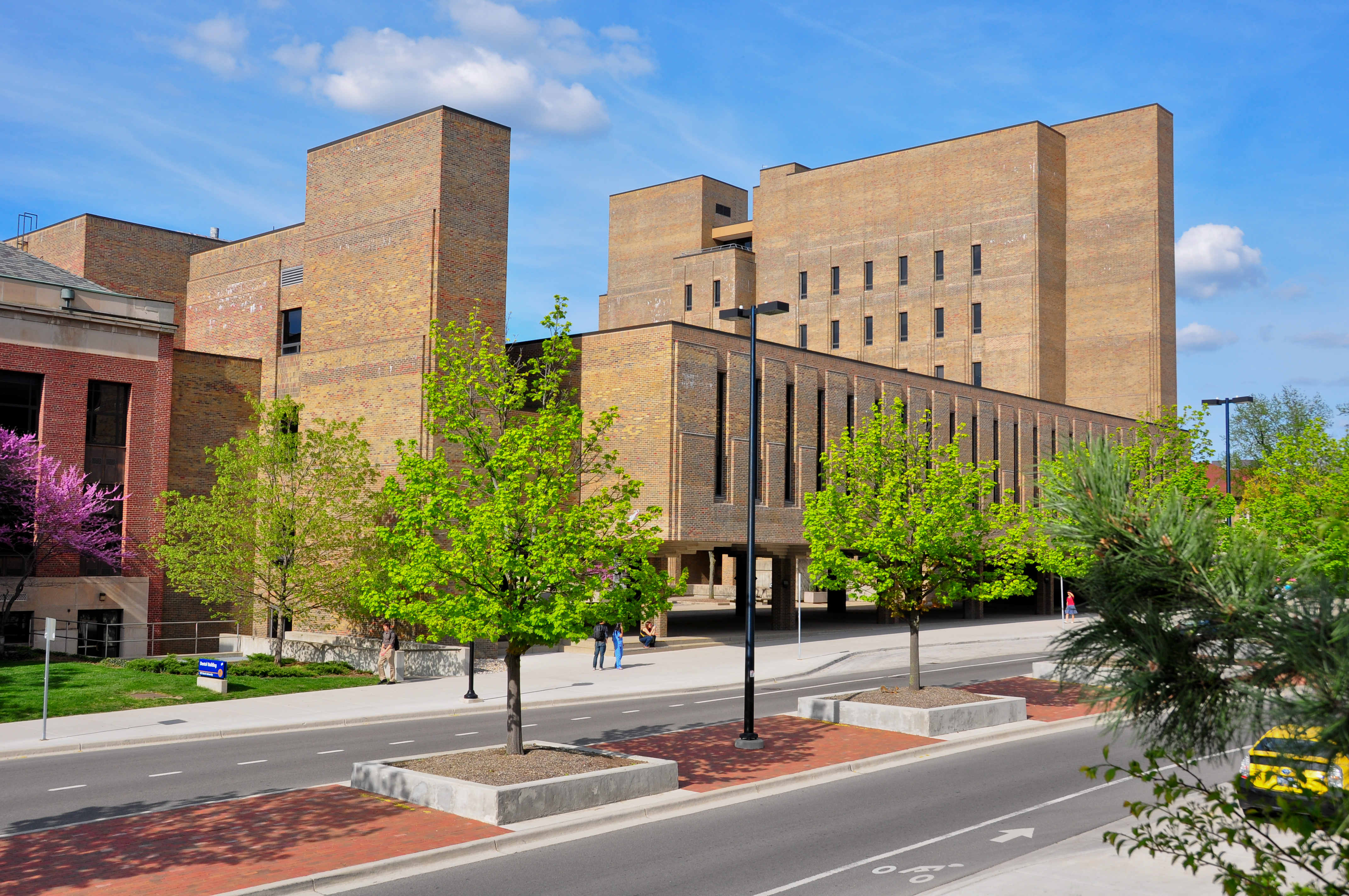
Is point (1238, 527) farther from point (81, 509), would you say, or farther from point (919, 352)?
point (919, 352)

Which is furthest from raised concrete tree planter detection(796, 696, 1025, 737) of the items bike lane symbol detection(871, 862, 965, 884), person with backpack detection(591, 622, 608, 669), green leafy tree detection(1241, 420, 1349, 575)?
person with backpack detection(591, 622, 608, 669)

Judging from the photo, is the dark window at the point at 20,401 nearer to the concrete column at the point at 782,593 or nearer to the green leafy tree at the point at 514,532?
the green leafy tree at the point at 514,532

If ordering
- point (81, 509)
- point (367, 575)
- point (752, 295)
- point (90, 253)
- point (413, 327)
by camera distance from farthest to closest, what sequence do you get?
point (752, 295), point (90, 253), point (413, 327), point (81, 509), point (367, 575)

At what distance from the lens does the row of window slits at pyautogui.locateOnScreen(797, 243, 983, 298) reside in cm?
7331

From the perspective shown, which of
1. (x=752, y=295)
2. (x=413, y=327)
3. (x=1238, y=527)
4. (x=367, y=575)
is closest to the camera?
(x=1238, y=527)

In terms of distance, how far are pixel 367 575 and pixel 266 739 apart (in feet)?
12.9

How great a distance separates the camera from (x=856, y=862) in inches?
467

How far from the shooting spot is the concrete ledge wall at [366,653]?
104 feet

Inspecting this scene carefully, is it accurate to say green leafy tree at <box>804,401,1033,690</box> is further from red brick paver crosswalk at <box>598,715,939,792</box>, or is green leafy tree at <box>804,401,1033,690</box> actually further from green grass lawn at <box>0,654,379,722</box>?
green grass lawn at <box>0,654,379,722</box>

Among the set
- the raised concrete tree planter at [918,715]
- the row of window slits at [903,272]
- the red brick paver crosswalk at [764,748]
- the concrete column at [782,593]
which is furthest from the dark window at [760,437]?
the row of window slits at [903,272]

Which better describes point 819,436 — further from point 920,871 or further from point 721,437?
point 920,871

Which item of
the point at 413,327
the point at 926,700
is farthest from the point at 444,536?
the point at 926,700

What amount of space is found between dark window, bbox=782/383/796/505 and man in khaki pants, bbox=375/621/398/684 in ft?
64.0

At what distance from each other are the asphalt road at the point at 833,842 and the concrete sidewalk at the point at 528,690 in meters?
2.86
